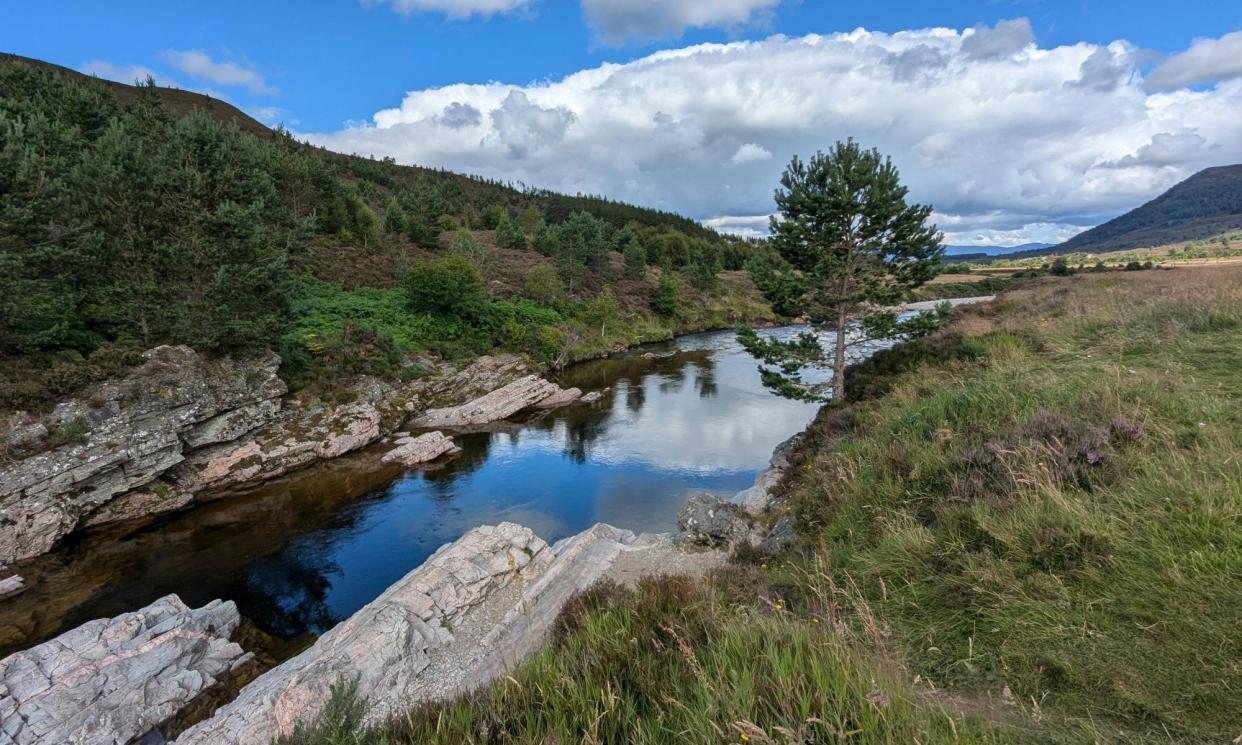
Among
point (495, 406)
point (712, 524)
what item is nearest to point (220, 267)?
point (495, 406)

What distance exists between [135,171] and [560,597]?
27219 mm

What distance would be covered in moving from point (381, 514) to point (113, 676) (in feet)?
32.0

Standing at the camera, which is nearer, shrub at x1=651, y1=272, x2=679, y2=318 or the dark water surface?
the dark water surface

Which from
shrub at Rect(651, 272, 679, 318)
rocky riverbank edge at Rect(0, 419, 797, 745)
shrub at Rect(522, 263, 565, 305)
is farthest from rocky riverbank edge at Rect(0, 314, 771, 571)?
shrub at Rect(651, 272, 679, 318)

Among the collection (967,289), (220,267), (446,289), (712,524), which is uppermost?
(220,267)

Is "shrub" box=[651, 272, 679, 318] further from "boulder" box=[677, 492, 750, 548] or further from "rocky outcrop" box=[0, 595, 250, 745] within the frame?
"rocky outcrop" box=[0, 595, 250, 745]

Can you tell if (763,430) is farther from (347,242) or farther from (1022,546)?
(347,242)

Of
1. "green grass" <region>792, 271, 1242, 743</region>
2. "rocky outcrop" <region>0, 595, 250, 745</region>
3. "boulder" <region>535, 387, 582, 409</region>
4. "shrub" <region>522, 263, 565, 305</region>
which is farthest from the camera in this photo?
"shrub" <region>522, 263, 565, 305</region>

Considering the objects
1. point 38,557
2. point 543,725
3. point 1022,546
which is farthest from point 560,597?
point 38,557

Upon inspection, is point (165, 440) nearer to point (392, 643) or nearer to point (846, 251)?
point (392, 643)

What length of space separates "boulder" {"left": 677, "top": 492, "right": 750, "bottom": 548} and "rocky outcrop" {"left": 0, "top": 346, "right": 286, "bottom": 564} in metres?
20.6

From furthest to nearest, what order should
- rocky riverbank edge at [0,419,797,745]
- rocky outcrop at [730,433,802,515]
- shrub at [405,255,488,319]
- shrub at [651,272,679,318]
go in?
shrub at [651,272,679,318]
shrub at [405,255,488,319]
rocky outcrop at [730,433,802,515]
rocky riverbank edge at [0,419,797,745]

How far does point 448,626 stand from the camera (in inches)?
467

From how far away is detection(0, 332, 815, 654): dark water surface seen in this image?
14859 mm
